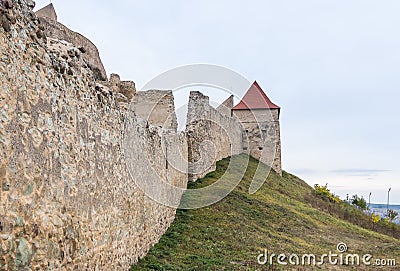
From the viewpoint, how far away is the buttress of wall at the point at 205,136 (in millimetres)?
13398

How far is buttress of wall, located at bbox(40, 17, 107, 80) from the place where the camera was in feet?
42.5

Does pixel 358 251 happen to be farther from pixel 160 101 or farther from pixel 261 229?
pixel 160 101

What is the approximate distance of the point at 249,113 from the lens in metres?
23.0

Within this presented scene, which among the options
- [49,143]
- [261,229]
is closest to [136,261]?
[49,143]

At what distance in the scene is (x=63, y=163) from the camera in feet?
13.8

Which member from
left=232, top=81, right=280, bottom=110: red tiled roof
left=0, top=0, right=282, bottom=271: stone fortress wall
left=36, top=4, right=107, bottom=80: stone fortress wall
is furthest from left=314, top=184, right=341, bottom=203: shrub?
left=0, top=0, right=282, bottom=271: stone fortress wall

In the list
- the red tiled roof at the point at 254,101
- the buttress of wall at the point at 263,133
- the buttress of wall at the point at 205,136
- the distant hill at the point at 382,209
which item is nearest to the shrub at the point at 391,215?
the distant hill at the point at 382,209

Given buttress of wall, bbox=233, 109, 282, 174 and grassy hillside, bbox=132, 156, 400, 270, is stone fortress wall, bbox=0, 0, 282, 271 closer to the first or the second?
grassy hillside, bbox=132, 156, 400, 270

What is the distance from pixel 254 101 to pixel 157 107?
31.8 feet

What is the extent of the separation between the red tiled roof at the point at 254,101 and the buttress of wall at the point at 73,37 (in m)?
9.16

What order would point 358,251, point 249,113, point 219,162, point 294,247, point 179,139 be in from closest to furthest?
point 294,247
point 358,251
point 179,139
point 219,162
point 249,113

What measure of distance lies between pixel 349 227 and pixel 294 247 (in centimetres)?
518

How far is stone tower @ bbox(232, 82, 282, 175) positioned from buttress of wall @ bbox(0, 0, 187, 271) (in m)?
16.7

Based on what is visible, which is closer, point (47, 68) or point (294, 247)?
point (47, 68)
